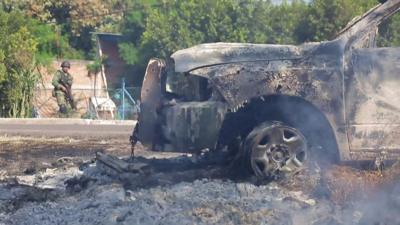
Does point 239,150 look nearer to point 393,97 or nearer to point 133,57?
point 393,97

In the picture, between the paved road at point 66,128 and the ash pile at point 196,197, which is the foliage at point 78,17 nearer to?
the paved road at point 66,128

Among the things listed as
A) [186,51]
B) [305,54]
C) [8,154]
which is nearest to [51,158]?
[8,154]

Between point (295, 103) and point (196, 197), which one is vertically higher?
point (295, 103)

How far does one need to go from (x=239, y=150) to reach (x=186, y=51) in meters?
1.17

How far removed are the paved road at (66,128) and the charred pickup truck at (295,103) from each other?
7.03m

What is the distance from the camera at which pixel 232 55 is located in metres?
7.49

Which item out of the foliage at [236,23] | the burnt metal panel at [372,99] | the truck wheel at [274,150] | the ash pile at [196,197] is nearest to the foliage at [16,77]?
the foliage at [236,23]

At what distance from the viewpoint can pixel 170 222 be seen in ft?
18.6

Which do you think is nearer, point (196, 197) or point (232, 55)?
point (196, 197)

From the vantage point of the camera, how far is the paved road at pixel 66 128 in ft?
49.6

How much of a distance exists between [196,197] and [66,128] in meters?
10.9

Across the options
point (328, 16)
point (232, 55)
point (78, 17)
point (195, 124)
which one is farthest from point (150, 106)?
point (78, 17)

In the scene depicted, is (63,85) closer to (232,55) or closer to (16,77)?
(16,77)

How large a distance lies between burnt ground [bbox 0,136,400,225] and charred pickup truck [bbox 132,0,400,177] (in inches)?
10.5
